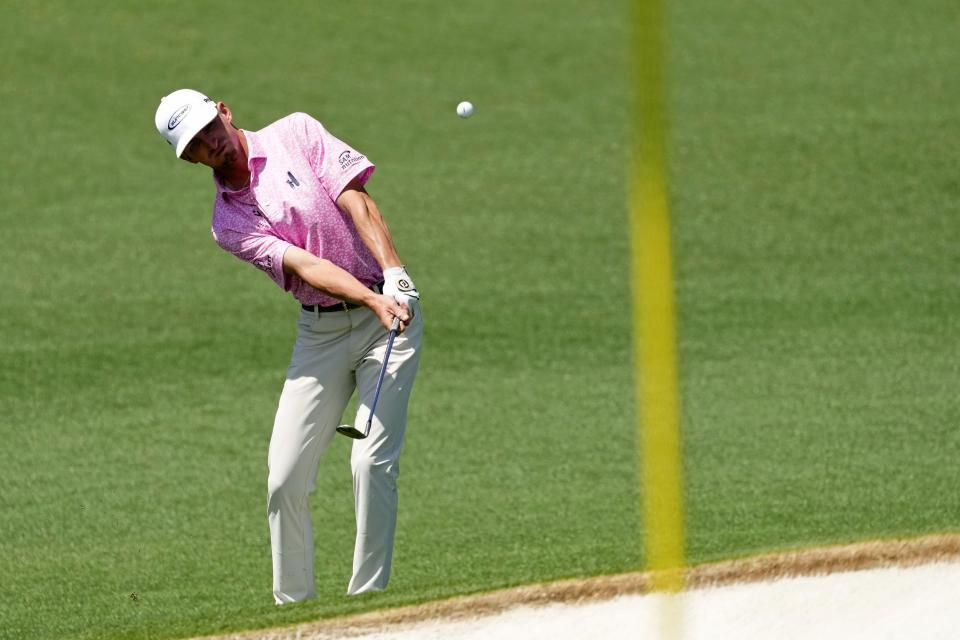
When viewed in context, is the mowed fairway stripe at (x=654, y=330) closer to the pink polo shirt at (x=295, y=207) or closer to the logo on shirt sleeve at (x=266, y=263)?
the pink polo shirt at (x=295, y=207)

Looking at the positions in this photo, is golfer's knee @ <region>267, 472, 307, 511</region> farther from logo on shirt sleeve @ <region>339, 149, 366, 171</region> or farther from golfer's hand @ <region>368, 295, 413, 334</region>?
Answer: logo on shirt sleeve @ <region>339, 149, 366, 171</region>

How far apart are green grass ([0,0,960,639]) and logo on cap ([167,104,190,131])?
1955 mm

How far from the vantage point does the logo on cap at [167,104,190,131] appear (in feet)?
20.4

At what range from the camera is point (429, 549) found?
24.9 feet

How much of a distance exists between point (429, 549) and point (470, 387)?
2.45 meters

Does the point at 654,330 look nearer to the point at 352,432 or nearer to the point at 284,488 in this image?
the point at 284,488

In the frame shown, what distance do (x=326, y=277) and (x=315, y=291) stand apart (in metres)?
0.30

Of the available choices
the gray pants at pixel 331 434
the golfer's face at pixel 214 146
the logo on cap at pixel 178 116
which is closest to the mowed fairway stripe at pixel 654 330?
the gray pants at pixel 331 434

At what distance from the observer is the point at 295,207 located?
6.41 metres

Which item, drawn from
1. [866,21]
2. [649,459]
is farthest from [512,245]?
[866,21]

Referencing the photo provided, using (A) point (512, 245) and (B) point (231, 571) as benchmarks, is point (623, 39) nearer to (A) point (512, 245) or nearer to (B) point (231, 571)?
(A) point (512, 245)

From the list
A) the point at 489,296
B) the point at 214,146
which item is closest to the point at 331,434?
the point at 214,146

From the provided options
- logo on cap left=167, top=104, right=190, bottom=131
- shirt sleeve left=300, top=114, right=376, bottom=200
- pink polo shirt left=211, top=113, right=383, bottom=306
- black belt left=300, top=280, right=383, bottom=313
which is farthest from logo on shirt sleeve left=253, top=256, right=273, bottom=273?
logo on cap left=167, top=104, right=190, bottom=131

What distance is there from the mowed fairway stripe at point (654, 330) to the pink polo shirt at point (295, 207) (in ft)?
4.05
